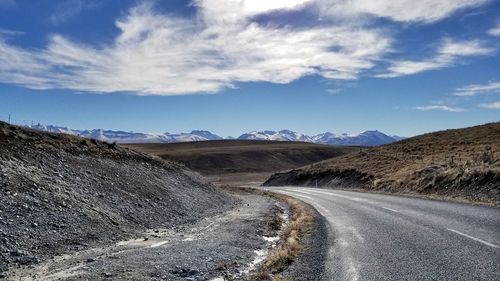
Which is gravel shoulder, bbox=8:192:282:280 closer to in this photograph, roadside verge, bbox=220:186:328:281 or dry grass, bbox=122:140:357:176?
roadside verge, bbox=220:186:328:281

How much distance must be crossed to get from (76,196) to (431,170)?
3067 cm

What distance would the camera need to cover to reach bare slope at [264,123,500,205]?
2914 cm

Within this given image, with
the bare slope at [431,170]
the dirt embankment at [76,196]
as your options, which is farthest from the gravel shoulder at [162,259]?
the bare slope at [431,170]

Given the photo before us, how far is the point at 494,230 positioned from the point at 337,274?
6823 millimetres

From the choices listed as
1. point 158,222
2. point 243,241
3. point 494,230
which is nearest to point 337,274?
point 243,241

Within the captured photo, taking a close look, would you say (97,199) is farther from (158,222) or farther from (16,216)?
(16,216)

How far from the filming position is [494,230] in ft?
44.8

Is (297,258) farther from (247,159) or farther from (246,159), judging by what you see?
(247,159)

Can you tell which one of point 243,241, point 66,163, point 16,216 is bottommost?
point 243,241

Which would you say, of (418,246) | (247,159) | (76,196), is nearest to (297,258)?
(418,246)

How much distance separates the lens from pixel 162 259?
36.5 ft

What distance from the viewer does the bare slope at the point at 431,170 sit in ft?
95.6

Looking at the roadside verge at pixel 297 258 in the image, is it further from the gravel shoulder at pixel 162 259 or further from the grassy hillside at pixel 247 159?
the grassy hillside at pixel 247 159

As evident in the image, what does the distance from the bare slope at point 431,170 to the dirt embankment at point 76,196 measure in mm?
15073
